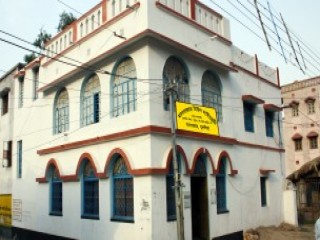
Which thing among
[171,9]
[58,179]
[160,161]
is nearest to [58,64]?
[58,179]

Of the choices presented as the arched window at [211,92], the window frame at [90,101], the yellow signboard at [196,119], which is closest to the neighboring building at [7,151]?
the window frame at [90,101]

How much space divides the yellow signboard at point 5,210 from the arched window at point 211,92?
11.9 meters

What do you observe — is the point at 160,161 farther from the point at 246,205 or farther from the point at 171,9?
the point at 246,205

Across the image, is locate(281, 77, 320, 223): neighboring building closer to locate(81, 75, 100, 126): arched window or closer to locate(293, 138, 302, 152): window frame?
locate(293, 138, 302, 152): window frame

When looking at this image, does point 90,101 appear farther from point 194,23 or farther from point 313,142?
point 313,142

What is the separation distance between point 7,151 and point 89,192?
8459 mm

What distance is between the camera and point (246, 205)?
52.6ft

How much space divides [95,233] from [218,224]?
14.7 feet

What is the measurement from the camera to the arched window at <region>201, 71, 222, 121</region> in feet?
48.0

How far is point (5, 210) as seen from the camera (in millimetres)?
20094

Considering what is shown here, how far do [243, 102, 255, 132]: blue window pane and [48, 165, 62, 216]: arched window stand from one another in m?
8.65

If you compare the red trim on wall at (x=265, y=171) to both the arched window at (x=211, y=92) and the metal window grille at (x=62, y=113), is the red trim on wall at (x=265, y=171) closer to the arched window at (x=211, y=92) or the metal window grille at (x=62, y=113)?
the arched window at (x=211, y=92)

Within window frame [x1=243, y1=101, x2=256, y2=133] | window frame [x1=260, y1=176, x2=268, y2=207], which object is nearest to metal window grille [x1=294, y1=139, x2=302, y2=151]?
window frame [x1=260, y1=176, x2=268, y2=207]

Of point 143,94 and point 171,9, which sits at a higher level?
point 171,9
